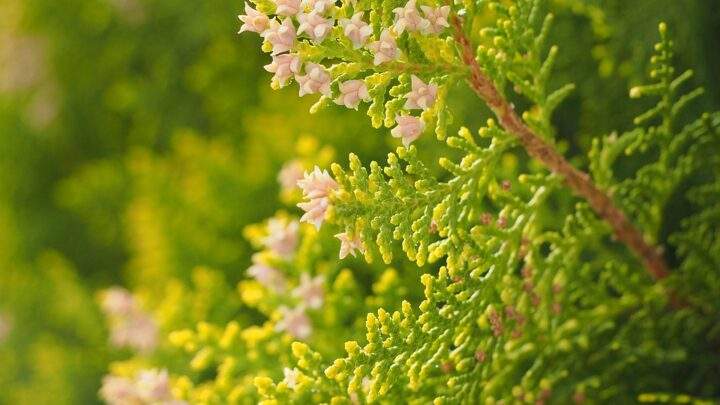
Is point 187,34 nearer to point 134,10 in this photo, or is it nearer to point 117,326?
point 134,10

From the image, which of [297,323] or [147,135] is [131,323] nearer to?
[297,323]

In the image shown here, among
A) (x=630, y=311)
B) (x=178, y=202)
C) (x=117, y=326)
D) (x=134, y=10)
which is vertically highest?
(x=134, y=10)

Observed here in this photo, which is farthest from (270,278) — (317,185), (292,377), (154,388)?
(317,185)

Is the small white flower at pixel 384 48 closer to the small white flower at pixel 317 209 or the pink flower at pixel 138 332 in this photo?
the small white flower at pixel 317 209

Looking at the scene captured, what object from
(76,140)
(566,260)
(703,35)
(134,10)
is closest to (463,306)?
(566,260)

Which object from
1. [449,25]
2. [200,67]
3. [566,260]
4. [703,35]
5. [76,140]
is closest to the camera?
[449,25]

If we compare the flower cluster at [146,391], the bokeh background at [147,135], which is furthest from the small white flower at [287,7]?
the flower cluster at [146,391]

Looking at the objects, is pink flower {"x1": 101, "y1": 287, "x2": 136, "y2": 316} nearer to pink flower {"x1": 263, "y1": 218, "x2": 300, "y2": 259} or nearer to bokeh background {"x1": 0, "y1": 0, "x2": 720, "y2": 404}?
bokeh background {"x1": 0, "y1": 0, "x2": 720, "y2": 404}
